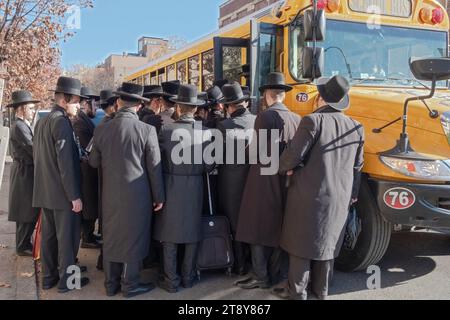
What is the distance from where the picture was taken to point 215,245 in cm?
429

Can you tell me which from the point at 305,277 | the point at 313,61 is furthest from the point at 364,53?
the point at 305,277

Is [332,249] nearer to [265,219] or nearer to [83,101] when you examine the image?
[265,219]

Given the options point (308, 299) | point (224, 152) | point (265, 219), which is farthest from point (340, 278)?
point (224, 152)

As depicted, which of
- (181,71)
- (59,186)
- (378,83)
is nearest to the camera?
(59,186)

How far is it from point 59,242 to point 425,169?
340 cm

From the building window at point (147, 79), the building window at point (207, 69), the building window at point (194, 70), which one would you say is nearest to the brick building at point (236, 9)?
the building window at point (147, 79)

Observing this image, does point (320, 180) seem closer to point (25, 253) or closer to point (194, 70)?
point (25, 253)

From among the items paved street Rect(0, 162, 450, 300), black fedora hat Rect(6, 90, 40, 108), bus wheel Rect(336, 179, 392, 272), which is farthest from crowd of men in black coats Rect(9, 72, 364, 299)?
black fedora hat Rect(6, 90, 40, 108)

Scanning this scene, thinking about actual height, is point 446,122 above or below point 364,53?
below

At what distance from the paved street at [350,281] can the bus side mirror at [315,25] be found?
8.04 feet

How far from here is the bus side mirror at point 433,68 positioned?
11.7 feet

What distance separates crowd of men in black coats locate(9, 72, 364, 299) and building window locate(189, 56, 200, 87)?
258cm

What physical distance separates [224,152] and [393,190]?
5.41 feet

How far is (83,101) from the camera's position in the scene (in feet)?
18.6
